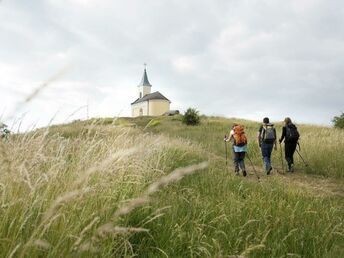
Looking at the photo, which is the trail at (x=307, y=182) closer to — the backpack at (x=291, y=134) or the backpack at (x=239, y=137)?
the backpack at (x=239, y=137)

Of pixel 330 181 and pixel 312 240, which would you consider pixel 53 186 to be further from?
pixel 330 181

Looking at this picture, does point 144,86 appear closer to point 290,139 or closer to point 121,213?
point 290,139

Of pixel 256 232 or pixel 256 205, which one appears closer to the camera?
pixel 256 232

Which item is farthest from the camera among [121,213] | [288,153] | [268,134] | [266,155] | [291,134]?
[288,153]

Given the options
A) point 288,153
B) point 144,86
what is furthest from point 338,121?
point 144,86

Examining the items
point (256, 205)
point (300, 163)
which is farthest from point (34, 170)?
point (300, 163)

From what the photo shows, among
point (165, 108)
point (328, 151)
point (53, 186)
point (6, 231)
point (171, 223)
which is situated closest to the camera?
point (6, 231)

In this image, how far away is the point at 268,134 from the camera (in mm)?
15445

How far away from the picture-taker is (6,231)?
303 centimetres

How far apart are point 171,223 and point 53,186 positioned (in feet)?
4.90

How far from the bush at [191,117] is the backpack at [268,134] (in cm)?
2522

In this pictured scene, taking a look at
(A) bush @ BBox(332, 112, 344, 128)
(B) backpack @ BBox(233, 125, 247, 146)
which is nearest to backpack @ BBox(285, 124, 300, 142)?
(B) backpack @ BBox(233, 125, 247, 146)

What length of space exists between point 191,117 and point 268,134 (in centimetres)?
2549

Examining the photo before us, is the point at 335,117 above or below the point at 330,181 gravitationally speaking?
above
